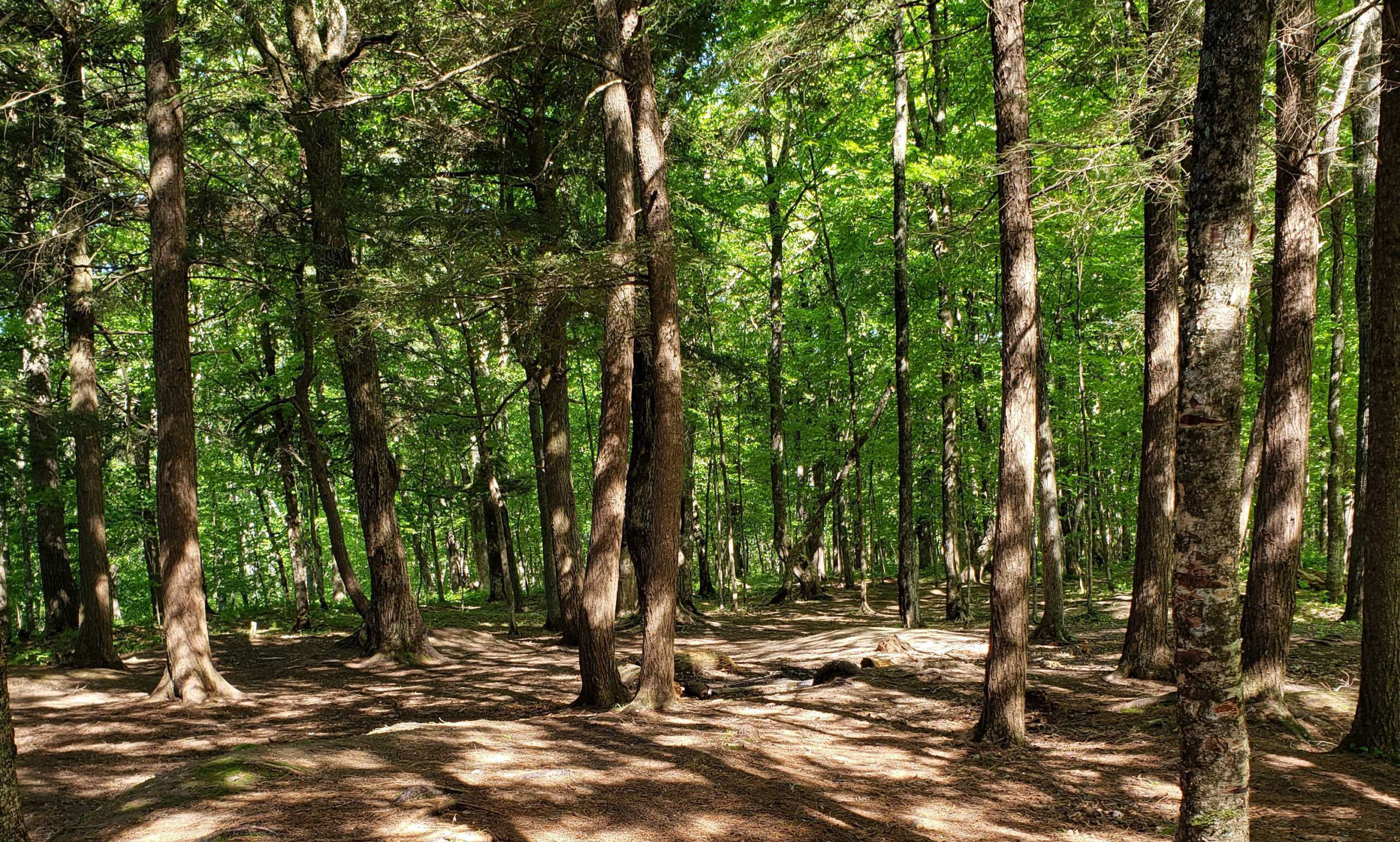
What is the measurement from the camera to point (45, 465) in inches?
585

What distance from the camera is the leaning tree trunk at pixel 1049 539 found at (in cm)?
1244

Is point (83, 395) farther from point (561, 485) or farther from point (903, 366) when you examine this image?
point (903, 366)

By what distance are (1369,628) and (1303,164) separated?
4384 millimetres

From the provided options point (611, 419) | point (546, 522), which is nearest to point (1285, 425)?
point (611, 419)

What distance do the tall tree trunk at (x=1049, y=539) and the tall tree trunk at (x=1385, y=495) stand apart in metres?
4.98

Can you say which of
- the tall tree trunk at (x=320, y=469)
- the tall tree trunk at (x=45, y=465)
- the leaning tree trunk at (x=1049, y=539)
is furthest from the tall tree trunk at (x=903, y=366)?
the tall tree trunk at (x=45, y=465)

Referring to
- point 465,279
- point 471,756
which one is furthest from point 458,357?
point 471,756

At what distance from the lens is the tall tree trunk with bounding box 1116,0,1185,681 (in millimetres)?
9195

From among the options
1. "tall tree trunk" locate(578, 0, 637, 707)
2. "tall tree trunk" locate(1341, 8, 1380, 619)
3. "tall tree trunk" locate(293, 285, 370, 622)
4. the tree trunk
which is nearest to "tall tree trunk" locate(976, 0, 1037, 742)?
"tall tree trunk" locate(578, 0, 637, 707)

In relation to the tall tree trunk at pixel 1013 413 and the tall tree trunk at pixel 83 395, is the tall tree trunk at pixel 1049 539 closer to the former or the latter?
the tall tree trunk at pixel 1013 413

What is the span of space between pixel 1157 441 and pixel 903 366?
19.9ft

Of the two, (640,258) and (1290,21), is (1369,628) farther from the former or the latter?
(640,258)

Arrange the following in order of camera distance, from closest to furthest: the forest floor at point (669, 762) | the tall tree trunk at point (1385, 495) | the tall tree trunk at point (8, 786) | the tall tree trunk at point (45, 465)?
the tall tree trunk at point (8, 786) < the forest floor at point (669, 762) < the tall tree trunk at point (1385, 495) < the tall tree trunk at point (45, 465)

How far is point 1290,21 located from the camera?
6.65m
